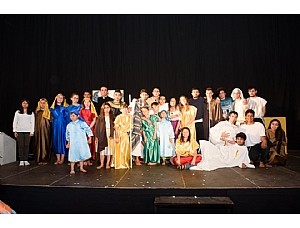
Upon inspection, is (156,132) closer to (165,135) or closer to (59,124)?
(165,135)

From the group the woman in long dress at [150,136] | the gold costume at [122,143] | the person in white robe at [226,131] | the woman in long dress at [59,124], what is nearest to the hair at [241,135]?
the person in white robe at [226,131]

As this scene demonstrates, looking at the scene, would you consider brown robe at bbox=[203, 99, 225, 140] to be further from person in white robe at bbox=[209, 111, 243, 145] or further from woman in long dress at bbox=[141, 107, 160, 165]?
woman in long dress at bbox=[141, 107, 160, 165]

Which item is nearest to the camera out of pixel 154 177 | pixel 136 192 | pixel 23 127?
pixel 136 192

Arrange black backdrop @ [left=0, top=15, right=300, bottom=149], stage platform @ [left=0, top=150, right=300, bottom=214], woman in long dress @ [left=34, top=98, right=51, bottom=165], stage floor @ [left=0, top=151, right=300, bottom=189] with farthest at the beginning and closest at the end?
black backdrop @ [left=0, top=15, right=300, bottom=149]
woman in long dress @ [left=34, top=98, right=51, bottom=165]
stage floor @ [left=0, top=151, right=300, bottom=189]
stage platform @ [left=0, top=150, right=300, bottom=214]

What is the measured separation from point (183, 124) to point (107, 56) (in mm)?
3033

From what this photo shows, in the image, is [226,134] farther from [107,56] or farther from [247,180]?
[107,56]

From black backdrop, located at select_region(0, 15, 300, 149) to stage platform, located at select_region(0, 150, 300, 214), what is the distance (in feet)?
11.2

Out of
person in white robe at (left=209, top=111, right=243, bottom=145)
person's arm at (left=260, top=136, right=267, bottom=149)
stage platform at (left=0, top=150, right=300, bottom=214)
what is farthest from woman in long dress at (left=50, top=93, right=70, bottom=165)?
person's arm at (left=260, top=136, right=267, bottom=149)

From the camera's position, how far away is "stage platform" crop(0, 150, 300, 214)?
394 centimetres

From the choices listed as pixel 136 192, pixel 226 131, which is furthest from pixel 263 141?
pixel 136 192

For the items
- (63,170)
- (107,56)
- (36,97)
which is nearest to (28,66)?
(36,97)

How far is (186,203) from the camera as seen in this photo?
3.30 m

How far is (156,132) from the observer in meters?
5.82

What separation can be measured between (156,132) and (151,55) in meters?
2.64
